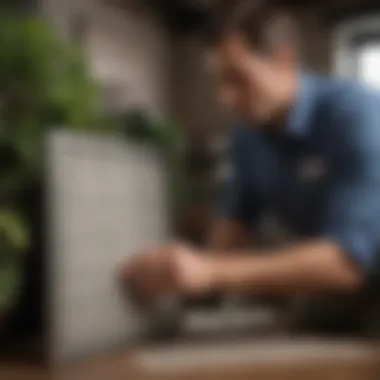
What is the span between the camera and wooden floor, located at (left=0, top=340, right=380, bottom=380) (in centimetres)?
79

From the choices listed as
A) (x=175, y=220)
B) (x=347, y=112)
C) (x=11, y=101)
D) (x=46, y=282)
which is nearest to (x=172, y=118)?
(x=175, y=220)

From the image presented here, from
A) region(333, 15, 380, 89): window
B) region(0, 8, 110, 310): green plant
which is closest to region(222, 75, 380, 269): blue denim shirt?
region(333, 15, 380, 89): window

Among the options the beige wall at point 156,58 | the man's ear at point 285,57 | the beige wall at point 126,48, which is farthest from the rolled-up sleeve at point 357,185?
the beige wall at point 126,48

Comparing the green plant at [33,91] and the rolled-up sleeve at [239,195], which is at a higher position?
the green plant at [33,91]

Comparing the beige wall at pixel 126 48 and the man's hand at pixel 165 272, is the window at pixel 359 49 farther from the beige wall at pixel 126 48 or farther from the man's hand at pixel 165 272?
the man's hand at pixel 165 272

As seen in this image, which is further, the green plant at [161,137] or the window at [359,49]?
the window at [359,49]

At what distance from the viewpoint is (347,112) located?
1.12 m

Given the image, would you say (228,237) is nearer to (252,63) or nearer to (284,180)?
(284,180)

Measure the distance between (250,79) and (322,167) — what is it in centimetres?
15

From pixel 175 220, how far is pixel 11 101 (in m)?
0.38

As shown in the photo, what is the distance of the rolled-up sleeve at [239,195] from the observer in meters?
1.25

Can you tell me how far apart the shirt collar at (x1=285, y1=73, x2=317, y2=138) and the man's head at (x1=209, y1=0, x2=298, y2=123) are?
0.01m

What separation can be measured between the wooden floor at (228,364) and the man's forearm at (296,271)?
0.29 feet

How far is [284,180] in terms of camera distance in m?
1.20
